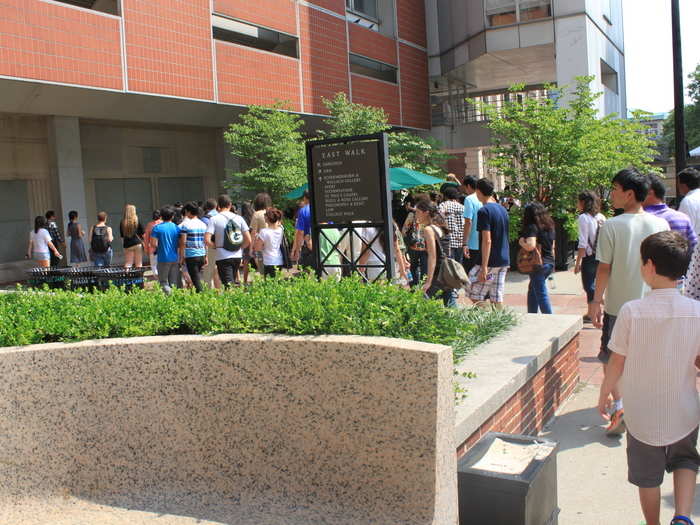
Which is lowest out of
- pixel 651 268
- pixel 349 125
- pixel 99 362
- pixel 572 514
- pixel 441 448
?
pixel 572 514

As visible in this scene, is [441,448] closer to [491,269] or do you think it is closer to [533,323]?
[533,323]

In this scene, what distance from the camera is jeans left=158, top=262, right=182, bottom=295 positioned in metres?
11.4

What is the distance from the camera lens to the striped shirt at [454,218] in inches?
415

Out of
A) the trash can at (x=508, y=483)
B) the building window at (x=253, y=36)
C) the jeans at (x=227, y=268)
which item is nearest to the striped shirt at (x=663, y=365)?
the trash can at (x=508, y=483)

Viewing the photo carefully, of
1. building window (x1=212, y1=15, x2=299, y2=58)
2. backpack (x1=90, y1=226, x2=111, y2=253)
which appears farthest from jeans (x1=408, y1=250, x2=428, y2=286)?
building window (x1=212, y1=15, x2=299, y2=58)

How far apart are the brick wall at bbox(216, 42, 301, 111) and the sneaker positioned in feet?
56.7

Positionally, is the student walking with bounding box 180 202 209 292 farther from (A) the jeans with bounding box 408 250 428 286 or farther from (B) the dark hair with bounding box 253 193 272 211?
(A) the jeans with bounding box 408 250 428 286

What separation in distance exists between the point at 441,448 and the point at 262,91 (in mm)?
19676

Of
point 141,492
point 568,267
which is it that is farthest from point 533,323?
point 568,267

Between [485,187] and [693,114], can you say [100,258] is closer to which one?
[485,187]

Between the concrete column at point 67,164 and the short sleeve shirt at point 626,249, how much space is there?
1734 cm

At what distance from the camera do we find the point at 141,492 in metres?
4.12

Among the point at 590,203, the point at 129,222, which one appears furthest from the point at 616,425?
the point at 129,222

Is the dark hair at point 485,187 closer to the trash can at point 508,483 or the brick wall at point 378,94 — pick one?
the trash can at point 508,483
